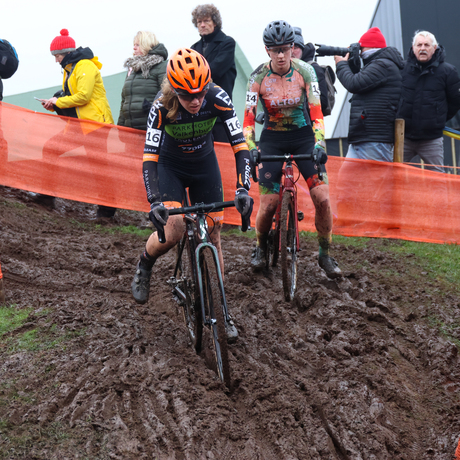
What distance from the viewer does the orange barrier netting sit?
8289 millimetres

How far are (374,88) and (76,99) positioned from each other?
14.7ft

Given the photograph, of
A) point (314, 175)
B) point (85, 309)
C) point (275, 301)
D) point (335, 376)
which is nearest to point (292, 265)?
point (275, 301)

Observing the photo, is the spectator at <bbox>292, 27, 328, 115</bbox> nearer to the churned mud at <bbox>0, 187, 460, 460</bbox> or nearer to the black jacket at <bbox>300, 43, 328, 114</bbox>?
the black jacket at <bbox>300, 43, 328, 114</bbox>

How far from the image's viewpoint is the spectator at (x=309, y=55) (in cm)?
726

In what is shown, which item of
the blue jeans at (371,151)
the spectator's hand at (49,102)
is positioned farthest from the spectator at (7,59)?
the blue jeans at (371,151)

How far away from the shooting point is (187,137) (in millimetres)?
4859

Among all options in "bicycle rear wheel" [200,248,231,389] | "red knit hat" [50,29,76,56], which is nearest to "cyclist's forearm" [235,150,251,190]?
"bicycle rear wheel" [200,248,231,389]

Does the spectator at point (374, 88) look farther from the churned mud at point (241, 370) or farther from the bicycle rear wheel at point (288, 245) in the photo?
the bicycle rear wheel at point (288, 245)

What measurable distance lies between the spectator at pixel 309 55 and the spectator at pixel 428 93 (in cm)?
124

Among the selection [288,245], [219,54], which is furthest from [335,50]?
[288,245]

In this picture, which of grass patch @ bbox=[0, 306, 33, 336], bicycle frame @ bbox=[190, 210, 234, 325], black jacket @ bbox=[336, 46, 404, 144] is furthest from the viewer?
black jacket @ bbox=[336, 46, 404, 144]

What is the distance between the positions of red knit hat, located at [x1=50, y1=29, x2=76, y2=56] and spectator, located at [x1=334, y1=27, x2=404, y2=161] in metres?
4.02

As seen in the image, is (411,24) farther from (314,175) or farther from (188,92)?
(188,92)

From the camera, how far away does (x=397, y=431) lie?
149 inches
